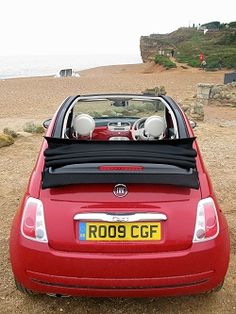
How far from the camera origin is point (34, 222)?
2625mm

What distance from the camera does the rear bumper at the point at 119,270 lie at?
253 cm

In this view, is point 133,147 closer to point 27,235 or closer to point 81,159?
point 81,159

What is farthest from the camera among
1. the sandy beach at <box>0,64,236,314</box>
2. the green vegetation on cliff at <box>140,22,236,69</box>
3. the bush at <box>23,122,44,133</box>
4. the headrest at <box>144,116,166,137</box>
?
the green vegetation on cliff at <box>140,22,236,69</box>

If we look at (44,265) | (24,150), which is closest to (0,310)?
(44,265)

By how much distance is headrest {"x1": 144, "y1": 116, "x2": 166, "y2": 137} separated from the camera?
3857 millimetres

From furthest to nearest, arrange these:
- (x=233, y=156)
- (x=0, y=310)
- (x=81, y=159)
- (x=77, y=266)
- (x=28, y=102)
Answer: (x=28, y=102) < (x=233, y=156) < (x=0, y=310) < (x=81, y=159) < (x=77, y=266)

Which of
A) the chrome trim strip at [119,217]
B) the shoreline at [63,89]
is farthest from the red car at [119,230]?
the shoreline at [63,89]

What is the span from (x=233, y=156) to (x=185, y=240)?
5.52 metres

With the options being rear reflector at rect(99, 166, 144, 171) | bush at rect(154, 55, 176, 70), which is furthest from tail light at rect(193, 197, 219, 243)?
bush at rect(154, 55, 176, 70)

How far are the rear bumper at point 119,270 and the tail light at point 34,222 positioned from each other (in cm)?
5

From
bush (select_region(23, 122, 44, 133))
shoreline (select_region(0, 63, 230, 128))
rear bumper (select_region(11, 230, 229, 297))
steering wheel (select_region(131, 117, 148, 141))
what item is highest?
steering wheel (select_region(131, 117, 148, 141))

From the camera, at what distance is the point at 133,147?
286 cm

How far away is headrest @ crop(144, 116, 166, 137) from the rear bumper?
1466 millimetres

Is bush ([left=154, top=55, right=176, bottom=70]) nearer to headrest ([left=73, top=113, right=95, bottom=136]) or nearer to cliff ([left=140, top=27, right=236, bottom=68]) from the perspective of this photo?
cliff ([left=140, top=27, right=236, bottom=68])
